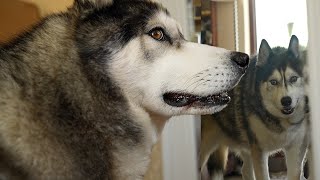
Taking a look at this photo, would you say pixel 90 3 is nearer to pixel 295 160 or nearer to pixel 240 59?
pixel 240 59

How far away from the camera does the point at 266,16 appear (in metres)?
1.87

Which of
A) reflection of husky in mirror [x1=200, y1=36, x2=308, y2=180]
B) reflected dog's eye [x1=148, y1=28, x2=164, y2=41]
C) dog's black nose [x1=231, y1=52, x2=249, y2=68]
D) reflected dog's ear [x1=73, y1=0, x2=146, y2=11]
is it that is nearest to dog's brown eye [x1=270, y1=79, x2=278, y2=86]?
reflection of husky in mirror [x1=200, y1=36, x2=308, y2=180]

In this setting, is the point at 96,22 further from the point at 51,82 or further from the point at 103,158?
the point at 103,158

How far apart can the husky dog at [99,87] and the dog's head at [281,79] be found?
72 centimetres

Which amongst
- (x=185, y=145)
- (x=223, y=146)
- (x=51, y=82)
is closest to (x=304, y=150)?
(x=223, y=146)

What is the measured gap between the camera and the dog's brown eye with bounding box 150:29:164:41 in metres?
1.07

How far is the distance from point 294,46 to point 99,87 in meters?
1.10

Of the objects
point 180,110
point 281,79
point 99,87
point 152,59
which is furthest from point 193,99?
point 281,79

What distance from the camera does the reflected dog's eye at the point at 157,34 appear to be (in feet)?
3.52

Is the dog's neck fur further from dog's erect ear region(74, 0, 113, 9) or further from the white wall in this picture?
the white wall

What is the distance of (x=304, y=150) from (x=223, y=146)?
14.1 inches

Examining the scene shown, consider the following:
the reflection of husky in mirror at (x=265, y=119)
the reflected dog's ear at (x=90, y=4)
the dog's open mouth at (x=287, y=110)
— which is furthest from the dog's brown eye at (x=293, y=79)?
the reflected dog's ear at (x=90, y=4)

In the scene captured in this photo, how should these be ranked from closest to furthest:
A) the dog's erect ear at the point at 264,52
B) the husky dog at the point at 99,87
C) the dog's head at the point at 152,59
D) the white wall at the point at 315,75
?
the husky dog at the point at 99,87 < the dog's head at the point at 152,59 < the white wall at the point at 315,75 < the dog's erect ear at the point at 264,52

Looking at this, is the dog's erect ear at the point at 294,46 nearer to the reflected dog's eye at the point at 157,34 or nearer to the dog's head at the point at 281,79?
the dog's head at the point at 281,79
